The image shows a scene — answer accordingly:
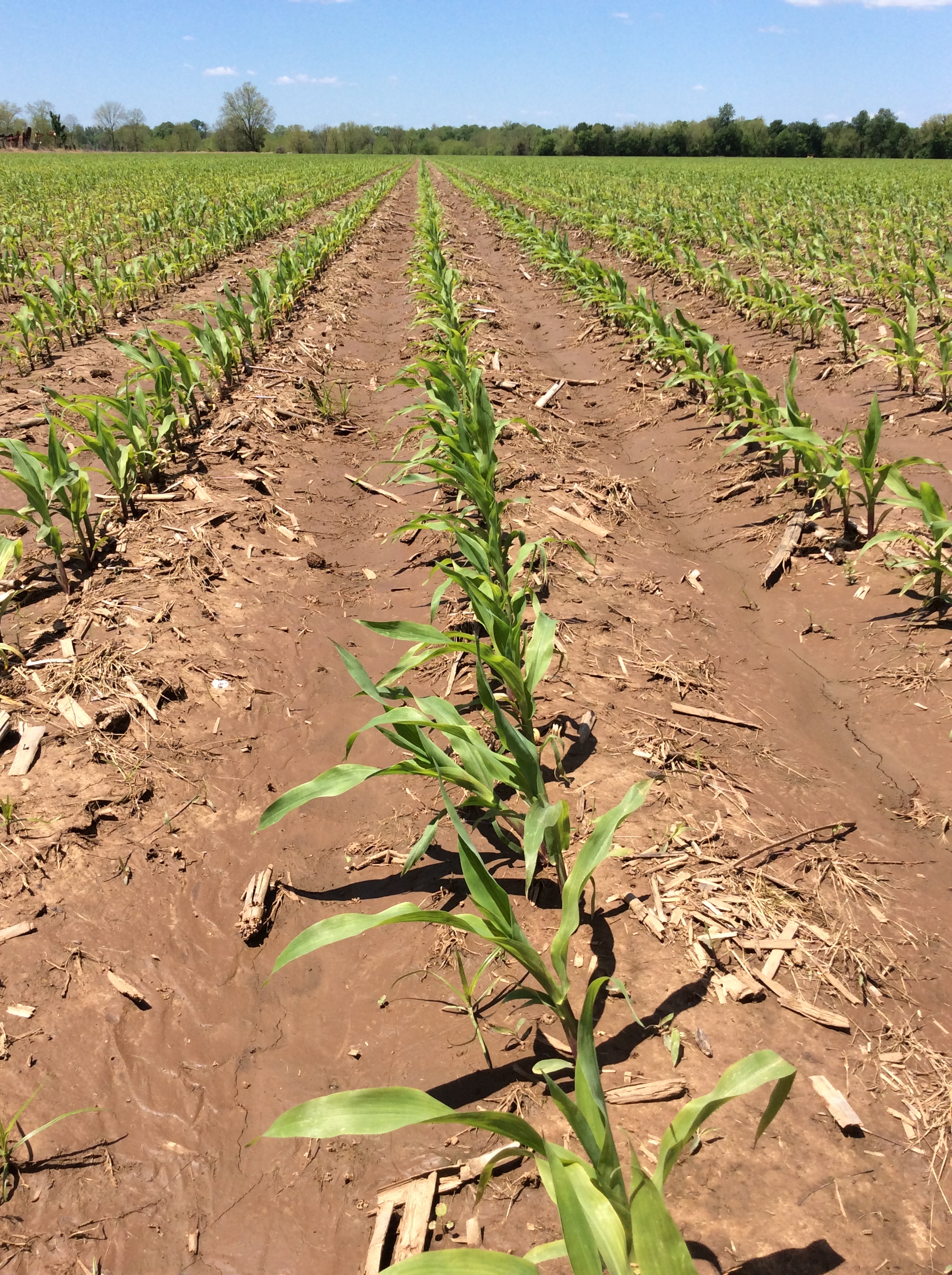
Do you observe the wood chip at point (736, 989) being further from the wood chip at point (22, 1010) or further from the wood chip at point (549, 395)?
the wood chip at point (549, 395)

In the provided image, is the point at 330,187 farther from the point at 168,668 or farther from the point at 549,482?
the point at 168,668

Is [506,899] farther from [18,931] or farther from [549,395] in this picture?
[549,395]

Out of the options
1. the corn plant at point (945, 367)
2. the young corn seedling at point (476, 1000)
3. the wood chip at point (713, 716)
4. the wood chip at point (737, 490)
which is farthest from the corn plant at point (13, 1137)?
the corn plant at point (945, 367)

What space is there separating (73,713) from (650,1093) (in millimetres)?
2551

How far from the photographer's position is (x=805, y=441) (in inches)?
182

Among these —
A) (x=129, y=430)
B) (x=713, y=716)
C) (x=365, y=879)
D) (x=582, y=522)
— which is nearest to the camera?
(x=365, y=879)

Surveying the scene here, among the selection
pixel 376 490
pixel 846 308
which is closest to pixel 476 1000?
pixel 376 490

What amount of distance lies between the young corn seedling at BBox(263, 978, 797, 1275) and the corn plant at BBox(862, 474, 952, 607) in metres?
2.99

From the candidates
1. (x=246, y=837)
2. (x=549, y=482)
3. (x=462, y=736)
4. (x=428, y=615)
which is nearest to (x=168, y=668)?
(x=246, y=837)

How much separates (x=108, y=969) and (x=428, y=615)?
235 centimetres

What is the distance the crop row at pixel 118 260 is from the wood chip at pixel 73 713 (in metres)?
5.82

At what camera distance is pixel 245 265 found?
44.7 feet

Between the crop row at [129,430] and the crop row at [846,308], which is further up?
the crop row at [846,308]

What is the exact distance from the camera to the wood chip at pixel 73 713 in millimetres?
3184
